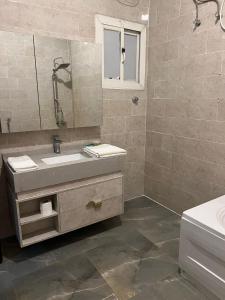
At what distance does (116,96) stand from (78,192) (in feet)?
3.75

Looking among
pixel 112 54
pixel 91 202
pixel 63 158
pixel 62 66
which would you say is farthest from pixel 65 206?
pixel 112 54

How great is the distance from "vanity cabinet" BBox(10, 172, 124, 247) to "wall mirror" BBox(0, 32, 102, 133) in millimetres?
607

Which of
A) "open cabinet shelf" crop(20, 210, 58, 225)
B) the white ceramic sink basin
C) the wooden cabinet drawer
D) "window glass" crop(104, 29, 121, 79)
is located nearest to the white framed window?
"window glass" crop(104, 29, 121, 79)

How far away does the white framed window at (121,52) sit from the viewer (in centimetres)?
228

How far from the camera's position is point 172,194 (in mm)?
2582

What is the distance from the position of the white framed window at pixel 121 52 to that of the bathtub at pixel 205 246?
5.08 ft

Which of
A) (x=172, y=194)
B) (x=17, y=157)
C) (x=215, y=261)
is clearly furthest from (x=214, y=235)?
(x=17, y=157)

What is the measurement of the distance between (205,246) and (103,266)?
Answer: 804mm

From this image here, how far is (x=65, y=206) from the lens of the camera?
189cm

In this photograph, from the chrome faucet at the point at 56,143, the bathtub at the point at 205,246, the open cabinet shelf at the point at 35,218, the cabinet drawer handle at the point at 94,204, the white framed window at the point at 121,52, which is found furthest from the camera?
the white framed window at the point at 121,52

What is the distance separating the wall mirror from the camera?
6.17ft

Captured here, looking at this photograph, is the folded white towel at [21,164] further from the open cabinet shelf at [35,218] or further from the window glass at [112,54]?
the window glass at [112,54]

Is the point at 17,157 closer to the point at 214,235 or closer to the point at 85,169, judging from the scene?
the point at 85,169

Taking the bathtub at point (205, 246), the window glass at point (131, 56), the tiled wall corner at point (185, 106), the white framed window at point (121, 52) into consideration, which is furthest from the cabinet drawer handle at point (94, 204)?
the window glass at point (131, 56)
